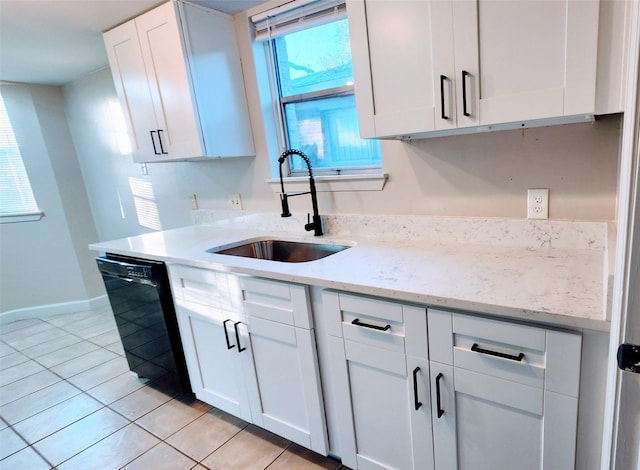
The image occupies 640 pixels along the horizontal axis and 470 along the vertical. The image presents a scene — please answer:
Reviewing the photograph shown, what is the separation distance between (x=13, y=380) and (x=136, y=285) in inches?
60.0

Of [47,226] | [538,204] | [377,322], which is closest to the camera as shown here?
[377,322]

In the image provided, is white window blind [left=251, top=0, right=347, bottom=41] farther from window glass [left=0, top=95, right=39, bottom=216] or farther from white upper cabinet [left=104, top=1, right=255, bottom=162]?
window glass [left=0, top=95, right=39, bottom=216]

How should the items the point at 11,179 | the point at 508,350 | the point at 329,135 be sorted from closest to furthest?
the point at 508,350, the point at 329,135, the point at 11,179

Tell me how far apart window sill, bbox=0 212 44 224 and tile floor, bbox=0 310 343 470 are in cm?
131

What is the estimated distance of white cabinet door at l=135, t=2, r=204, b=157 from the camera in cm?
197

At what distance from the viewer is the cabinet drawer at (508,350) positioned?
0.92m

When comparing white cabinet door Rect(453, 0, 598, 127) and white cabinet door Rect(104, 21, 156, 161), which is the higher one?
white cabinet door Rect(104, 21, 156, 161)

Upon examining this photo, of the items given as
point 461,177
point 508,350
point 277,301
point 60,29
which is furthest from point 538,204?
point 60,29

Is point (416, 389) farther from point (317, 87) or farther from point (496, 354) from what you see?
point (317, 87)

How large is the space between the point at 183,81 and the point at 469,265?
172 cm

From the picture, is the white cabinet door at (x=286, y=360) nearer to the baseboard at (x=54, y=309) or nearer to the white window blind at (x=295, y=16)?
the white window blind at (x=295, y=16)

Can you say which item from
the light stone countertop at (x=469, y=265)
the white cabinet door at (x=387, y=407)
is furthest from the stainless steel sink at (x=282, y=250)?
the white cabinet door at (x=387, y=407)

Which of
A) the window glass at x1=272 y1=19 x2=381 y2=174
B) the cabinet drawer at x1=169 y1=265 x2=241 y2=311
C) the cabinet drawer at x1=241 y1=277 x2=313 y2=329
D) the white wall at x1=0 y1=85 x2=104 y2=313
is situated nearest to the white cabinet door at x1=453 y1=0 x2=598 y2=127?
the window glass at x1=272 y1=19 x2=381 y2=174

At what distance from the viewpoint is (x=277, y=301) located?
1499mm
